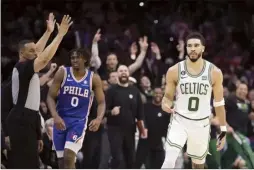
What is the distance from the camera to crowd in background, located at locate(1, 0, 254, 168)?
14477mm

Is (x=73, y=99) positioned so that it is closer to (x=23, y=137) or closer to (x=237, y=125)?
(x=23, y=137)

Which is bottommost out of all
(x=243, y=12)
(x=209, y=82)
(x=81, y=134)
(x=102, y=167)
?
(x=102, y=167)

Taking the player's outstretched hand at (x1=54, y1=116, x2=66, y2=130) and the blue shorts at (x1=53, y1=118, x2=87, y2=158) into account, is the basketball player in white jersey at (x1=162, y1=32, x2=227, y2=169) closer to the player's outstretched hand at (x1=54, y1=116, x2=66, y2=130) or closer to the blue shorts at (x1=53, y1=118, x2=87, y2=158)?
the blue shorts at (x1=53, y1=118, x2=87, y2=158)

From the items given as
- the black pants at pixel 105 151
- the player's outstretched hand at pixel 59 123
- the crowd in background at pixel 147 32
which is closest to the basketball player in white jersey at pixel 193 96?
the player's outstretched hand at pixel 59 123

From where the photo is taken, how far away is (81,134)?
10117mm

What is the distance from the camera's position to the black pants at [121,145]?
40.8ft

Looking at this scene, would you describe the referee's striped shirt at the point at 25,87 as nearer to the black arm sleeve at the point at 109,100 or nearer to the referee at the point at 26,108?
the referee at the point at 26,108

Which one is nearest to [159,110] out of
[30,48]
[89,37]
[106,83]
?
Result: [106,83]

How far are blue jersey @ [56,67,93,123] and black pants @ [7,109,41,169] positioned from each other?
586 mm

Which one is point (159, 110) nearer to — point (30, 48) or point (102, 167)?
point (102, 167)

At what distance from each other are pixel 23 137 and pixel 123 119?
125 inches

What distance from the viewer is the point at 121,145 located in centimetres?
1245

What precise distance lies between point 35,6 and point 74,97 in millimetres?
6357

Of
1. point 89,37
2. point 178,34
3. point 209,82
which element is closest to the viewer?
point 209,82
